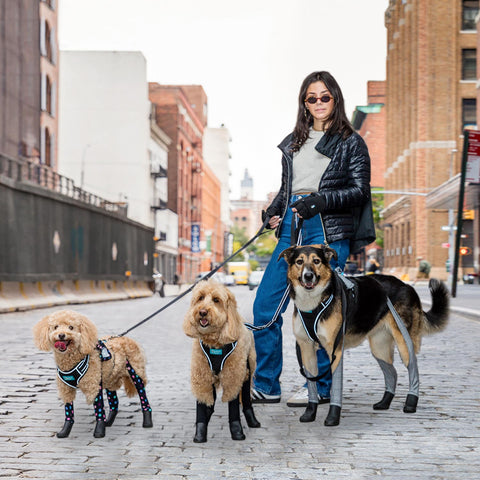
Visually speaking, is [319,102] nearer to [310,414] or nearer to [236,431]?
[310,414]

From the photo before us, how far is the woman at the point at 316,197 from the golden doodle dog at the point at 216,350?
968mm

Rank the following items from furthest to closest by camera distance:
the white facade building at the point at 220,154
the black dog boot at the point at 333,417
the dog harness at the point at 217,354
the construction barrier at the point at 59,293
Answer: the white facade building at the point at 220,154
the construction barrier at the point at 59,293
the black dog boot at the point at 333,417
the dog harness at the point at 217,354

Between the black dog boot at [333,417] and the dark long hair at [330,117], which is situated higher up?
the dark long hair at [330,117]

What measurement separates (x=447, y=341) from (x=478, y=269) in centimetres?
3280

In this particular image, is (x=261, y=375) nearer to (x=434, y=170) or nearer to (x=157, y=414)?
(x=157, y=414)

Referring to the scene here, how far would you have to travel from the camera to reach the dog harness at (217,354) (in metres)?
4.52

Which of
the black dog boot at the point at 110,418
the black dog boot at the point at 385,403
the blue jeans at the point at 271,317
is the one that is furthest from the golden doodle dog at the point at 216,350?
the black dog boot at the point at 385,403

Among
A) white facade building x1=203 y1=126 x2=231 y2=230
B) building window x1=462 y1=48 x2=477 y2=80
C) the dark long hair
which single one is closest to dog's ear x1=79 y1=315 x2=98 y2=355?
the dark long hair

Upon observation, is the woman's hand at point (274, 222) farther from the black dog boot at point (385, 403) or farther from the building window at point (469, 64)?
the building window at point (469, 64)

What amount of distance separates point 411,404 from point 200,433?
1.82 m

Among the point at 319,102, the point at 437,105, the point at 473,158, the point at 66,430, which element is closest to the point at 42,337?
the point at 66,430

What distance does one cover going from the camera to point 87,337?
4.59 meters

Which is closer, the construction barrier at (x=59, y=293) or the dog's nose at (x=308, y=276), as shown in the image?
the dog's nose at (x=308, y=276)

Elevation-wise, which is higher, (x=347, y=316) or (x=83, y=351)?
(x=347, y=316)
